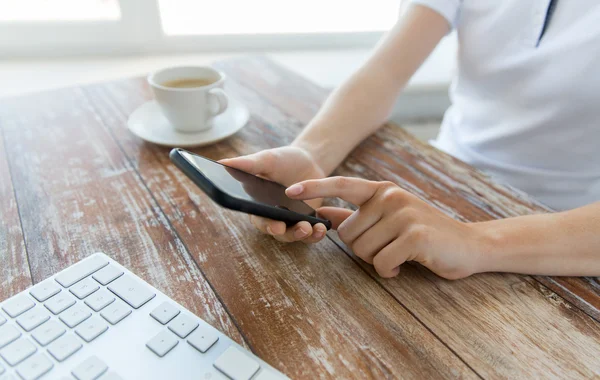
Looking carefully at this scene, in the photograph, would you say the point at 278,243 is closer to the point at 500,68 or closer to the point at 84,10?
the point at 500,68

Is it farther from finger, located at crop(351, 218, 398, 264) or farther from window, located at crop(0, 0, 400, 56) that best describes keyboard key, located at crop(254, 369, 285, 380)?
window, located at crop(0, 0, 400, 56)

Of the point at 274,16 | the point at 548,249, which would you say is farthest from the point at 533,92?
the point at 274,16

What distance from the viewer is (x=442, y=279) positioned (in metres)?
0.42

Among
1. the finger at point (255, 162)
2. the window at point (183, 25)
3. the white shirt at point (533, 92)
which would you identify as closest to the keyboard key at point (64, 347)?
the finger at point (255, 162)

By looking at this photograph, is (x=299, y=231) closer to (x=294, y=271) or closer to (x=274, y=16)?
(x=294, y=271)

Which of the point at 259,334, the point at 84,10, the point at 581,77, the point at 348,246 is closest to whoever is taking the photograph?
the point at 259,334

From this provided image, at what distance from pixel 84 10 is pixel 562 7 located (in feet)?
4.00

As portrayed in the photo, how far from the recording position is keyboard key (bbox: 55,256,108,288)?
0.37 metres

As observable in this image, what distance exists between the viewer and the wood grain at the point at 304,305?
0.33 meters

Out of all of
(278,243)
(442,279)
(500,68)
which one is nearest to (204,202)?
(278,243)

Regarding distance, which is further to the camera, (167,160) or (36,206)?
(167,160)

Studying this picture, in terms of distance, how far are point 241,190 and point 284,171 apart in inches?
6.1

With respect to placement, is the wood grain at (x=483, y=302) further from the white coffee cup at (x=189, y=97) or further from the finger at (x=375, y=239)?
the white coffee cup at (x=189, y=97)

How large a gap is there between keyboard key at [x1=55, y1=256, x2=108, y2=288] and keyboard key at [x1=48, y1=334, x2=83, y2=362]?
64mm
